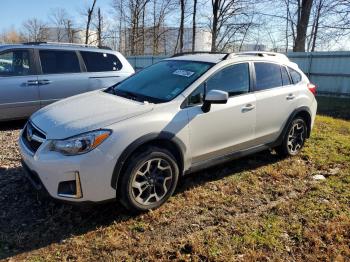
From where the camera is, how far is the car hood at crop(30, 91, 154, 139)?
11.6 feet

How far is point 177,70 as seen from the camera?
184 inches

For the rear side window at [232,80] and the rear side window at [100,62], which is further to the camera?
the rear side window at [100,62]

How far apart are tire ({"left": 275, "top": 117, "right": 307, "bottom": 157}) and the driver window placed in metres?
1.22

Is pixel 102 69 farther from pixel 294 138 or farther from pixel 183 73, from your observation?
pixel 294 138

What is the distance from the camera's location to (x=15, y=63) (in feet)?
22.6

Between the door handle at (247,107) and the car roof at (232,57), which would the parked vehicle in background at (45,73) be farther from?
the door handle at (247,107)

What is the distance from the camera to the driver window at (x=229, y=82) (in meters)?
4.21

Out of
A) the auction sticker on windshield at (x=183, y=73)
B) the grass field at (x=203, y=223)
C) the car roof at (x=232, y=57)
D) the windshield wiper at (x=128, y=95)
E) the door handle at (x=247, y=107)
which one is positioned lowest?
the grass field at (x=203, y=223)

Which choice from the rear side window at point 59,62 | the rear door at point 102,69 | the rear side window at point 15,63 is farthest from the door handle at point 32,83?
the rear door at point 102,69

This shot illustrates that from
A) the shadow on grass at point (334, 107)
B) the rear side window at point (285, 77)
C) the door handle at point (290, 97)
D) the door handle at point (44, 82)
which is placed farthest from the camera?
the shadow on grass at point (334, 107)

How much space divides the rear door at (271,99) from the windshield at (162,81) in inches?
36.2

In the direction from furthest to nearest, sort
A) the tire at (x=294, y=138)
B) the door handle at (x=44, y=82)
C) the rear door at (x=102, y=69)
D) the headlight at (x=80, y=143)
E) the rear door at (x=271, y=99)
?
the rear door at (x=102, y=69) < the door handle at (x=44, y=82) < the tire at (x=294, y=138) < the rear door at (x=271, y=99) < the headlight at (x=80, y=143)

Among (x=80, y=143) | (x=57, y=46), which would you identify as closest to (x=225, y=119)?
(x=80, y=143)

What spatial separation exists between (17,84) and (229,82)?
425 cm
